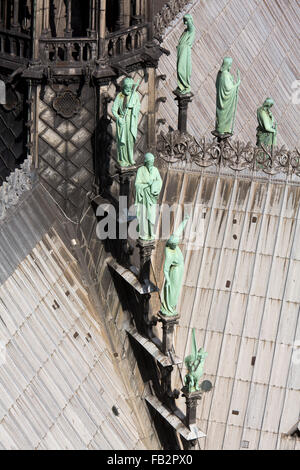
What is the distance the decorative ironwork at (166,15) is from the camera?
8482 cm

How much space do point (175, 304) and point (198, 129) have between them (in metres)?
18.0

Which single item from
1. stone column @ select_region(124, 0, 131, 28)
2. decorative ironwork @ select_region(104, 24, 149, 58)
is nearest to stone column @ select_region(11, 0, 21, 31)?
decorative ironwork @ select_region(104, 24, 149, 58)

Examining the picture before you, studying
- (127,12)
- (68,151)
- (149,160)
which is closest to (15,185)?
(68,151)

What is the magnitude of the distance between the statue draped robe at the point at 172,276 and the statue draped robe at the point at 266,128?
10.8 metres

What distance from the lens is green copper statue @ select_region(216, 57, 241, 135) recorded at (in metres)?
76.9

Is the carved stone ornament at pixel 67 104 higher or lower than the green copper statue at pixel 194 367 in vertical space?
higher

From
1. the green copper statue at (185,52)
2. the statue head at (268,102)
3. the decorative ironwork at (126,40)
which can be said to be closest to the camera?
the decorative ironwork at (126,40)

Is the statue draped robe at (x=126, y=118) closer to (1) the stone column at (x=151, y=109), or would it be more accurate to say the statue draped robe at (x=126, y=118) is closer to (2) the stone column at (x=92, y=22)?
(2) the stone column at (x=92, y=22)

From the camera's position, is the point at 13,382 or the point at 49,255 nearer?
the point at 13,382

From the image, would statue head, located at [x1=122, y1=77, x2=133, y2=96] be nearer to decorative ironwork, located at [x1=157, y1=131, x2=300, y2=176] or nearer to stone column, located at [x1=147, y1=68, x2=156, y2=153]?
stone column, located at [x1=147, y1=68, x2=156, y2=153]

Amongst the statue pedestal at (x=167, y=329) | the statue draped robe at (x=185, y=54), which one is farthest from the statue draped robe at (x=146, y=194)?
the statue draped robe at (x=185, y=54)

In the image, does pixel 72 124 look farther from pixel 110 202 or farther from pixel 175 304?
pixel 175 304

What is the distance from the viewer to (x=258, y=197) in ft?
252

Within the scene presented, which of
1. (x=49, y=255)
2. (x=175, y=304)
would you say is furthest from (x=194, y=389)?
(x=49, y=255)
